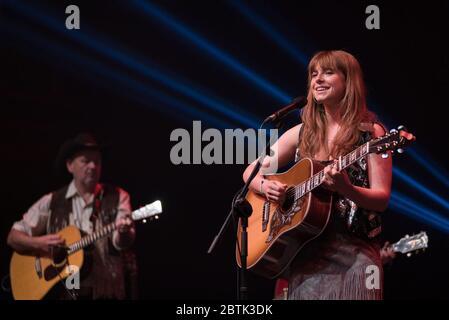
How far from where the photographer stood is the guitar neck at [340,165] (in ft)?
10.8

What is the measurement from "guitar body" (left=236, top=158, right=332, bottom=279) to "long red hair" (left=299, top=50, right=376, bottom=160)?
0.12 m

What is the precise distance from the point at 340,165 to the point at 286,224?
0.44 meters

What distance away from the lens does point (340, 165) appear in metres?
3.35

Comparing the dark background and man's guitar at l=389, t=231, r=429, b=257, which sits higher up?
the dark background

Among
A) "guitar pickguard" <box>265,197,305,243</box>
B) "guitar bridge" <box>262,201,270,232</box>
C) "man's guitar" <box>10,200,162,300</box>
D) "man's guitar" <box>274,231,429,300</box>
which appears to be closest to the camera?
"guitar pickguard" <box>265,197,305,243</box>

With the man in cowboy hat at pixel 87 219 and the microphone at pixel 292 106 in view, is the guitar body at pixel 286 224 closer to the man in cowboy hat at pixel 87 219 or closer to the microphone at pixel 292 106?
the microphone at pixel 292 106

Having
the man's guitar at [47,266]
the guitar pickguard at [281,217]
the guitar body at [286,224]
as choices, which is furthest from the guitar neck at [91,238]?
the guitar pickguard at [281,217]

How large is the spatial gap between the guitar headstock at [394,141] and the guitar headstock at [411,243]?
176cm

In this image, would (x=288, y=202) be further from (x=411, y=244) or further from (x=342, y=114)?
(x=411, y=244)

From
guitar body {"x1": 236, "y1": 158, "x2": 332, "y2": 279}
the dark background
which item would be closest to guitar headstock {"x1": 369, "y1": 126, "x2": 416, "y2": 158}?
guitar body {"x1": 236, "y1": 158, "x2": 332, "y2": 279}

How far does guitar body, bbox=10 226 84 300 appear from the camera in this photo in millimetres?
5574

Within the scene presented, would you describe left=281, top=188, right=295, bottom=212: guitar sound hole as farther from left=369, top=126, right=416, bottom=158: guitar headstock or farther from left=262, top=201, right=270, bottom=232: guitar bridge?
left=369, top=126, right=416, bottom=158: guitar headstock

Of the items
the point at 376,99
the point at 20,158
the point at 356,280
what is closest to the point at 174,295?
the point at 20,158
